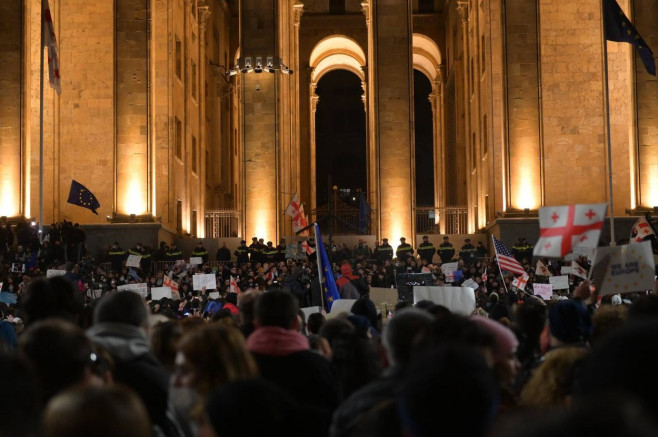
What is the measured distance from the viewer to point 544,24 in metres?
40.1

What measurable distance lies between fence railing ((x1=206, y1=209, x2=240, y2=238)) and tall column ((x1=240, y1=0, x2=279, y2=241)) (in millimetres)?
4462

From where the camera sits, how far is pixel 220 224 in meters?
48.7

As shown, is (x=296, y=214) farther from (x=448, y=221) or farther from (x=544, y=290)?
(x=544, y=290)

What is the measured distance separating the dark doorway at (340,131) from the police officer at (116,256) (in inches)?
1490

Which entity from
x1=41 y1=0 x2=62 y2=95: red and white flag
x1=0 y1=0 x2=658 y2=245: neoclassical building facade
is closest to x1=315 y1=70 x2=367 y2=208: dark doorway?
x1=0 y1=0 x2=658 y2=245: neoclassical building facade

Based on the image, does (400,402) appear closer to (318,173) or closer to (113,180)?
(113,180)

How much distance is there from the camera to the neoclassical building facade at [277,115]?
37969 mm

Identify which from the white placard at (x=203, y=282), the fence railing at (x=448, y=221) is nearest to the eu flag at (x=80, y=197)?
the white placard at (x=203, y=282)

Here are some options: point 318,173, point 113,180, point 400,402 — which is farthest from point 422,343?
point 318,173

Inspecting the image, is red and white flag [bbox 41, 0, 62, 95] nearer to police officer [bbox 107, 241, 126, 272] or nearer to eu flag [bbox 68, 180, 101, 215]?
eu flag [bbox 68, 180, 101, 215]

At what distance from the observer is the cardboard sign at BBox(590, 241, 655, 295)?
1224 centimetres

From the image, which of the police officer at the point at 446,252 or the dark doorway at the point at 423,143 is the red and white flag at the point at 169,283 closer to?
the police officer at the point at 446,252

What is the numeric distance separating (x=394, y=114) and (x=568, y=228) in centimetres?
3211

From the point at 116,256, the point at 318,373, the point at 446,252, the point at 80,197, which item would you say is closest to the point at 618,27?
the point at 446,252
